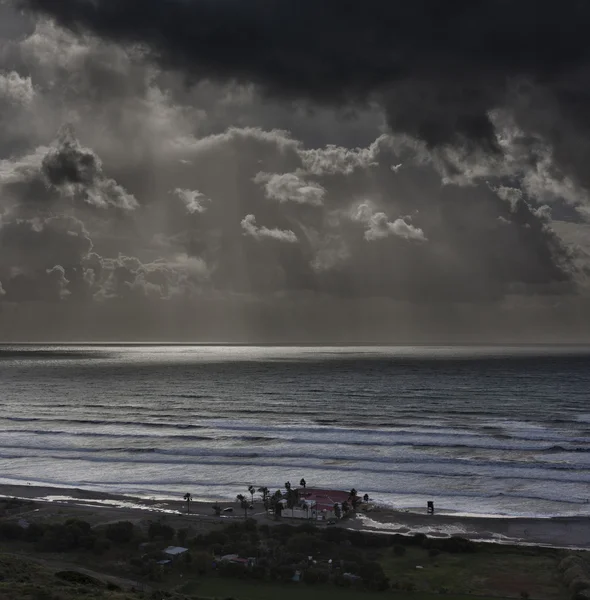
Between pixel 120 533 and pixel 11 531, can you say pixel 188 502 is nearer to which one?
pixel 120 533

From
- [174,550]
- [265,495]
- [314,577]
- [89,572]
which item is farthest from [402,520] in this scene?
[89,572]

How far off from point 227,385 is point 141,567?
12578 cm

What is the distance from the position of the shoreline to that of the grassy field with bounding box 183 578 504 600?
10.6m

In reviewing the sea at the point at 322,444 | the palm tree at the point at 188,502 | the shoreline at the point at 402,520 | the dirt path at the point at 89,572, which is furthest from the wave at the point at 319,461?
the dirt path at the point at 89,572

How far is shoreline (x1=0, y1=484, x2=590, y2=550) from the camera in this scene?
4488cm

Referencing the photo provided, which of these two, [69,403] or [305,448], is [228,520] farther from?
[69,403]

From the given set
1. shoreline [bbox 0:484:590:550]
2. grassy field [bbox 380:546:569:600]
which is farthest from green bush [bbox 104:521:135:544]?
grassy field [bbox 380:546:569:600]

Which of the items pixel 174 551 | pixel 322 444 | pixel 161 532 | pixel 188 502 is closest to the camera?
pixel 174 551

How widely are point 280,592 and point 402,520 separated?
640 inches

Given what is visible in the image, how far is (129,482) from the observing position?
62156mm

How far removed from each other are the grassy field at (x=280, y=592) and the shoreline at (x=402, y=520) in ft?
34.7

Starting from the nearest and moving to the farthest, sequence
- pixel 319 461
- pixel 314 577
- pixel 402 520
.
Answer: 1. pixel 314 577
2. pixel 402 520
3. pixel 319 461

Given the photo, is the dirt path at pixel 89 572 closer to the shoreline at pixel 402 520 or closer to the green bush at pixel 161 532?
the green bush at pixel 161 532

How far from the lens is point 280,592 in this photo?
117 feet
